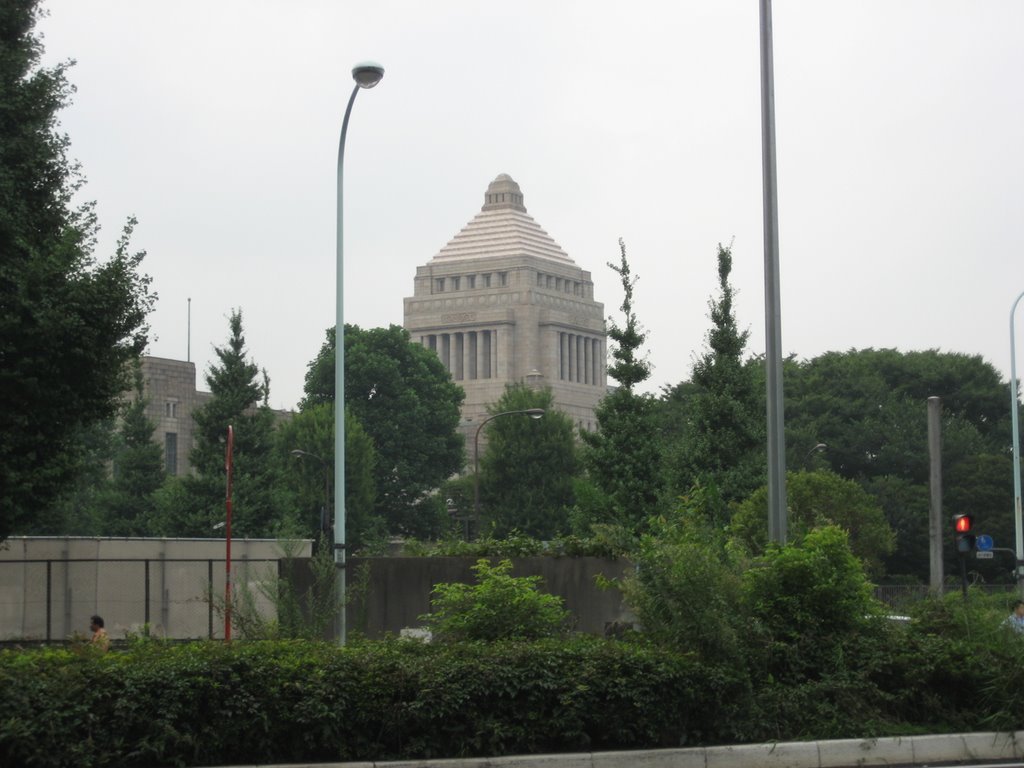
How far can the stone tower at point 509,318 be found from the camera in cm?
16975

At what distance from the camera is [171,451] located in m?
100

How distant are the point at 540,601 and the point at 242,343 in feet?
151

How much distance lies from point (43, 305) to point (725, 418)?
2337 cm

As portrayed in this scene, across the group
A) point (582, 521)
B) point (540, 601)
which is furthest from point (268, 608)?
point (582, 521)

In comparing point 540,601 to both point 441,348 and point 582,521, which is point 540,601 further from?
point 441,348

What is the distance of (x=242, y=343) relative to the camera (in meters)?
61.1

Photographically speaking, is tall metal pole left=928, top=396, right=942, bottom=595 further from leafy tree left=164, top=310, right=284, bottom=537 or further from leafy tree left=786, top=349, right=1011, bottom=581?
leafy tree left=786, top=349, right=1011, bottom=581

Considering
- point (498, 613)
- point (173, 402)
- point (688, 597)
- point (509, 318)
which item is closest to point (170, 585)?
point (498, 613)

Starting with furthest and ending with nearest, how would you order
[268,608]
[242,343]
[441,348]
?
[441,348]
[242,343]
[268,608]

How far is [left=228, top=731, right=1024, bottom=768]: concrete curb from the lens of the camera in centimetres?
1312

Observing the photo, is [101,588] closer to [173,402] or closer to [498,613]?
[498,613]

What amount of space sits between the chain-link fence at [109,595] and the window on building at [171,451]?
70.7 meters

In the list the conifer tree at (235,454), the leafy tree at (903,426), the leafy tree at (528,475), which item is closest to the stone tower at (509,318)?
the leafy tree at (903,426)

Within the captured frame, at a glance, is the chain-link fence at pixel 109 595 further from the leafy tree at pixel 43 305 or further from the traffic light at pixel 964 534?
the traffic light at pixel 964 534
